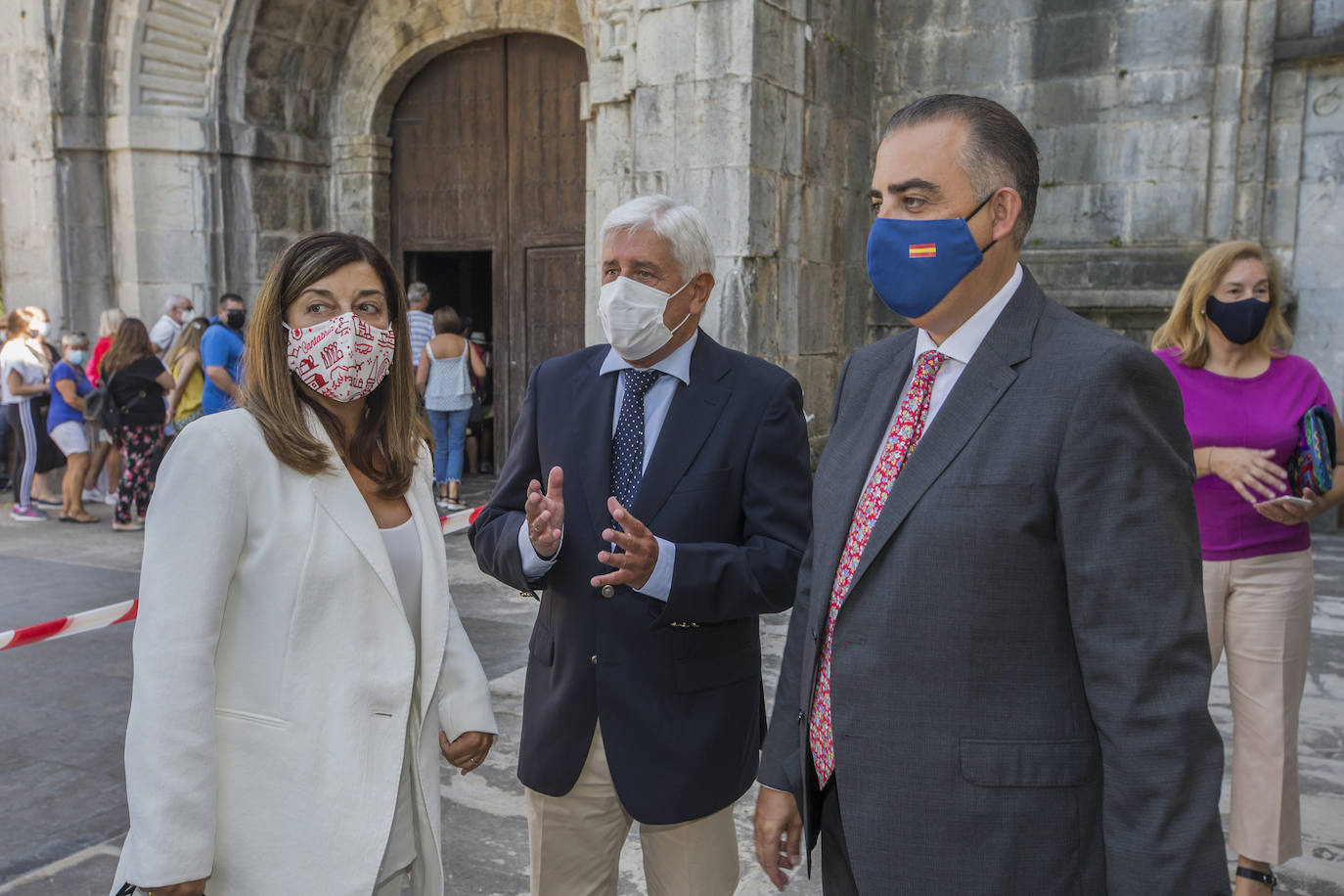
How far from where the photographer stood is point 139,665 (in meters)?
1.74

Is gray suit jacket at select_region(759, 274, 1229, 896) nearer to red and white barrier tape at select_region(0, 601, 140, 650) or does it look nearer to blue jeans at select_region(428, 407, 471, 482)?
red and white barrier tape at select_region(0, 601, 140, 650)

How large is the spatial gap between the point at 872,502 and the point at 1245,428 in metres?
1.99

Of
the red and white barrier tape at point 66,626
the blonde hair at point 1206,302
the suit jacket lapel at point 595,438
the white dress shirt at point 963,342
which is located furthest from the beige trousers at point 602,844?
the blonde hair at point 1206,302

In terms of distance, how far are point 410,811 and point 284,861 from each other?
255 mm

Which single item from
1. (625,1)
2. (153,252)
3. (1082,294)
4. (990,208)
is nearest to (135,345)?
(153,252)

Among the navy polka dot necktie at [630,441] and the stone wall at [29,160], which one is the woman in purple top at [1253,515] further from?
the stone wall at [29,160]

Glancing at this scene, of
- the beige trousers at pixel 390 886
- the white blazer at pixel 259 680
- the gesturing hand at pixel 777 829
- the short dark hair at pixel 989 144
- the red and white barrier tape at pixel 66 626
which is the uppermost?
the short dark hair at pixel 989 144

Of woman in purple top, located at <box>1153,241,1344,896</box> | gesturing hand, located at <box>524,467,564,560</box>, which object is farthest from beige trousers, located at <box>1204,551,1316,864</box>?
gesturing hand, located at <box>524,467,564,560</box>

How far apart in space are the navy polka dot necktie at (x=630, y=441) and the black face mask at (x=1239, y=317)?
1828 millimetres

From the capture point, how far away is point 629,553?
2.02 metres

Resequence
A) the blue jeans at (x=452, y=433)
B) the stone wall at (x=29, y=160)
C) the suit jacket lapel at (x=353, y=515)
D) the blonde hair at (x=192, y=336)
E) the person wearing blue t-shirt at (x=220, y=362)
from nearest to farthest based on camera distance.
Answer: the suit jacket lapel at (x=353, y=515) → the person wearing blue t-shirt at (x=220, y=362) → the blonde hair at (x=192, y=336) → the blue jeans at (x=452, y=433) → the stone wall at (x=29, y=160)

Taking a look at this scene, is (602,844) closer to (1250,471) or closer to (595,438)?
(595,438)

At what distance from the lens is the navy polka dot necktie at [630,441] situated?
2.33m

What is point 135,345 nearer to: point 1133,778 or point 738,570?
point 738,570
